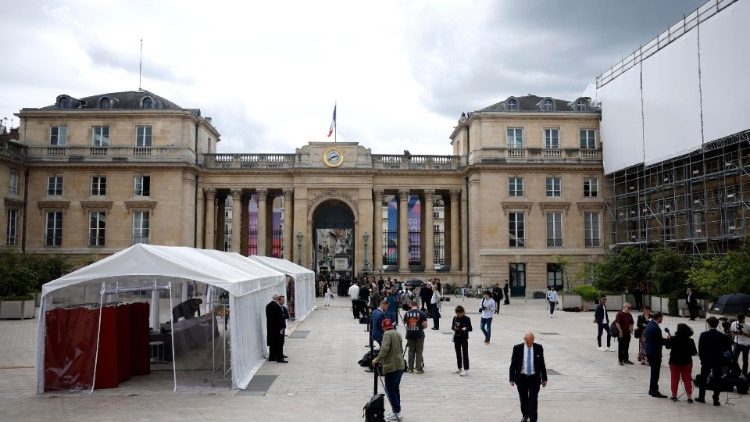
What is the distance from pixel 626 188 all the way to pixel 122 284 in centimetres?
3615

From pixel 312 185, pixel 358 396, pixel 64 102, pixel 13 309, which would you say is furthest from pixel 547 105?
pixel 358 396

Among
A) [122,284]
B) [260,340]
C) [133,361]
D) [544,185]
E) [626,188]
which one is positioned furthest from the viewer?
[544,185]

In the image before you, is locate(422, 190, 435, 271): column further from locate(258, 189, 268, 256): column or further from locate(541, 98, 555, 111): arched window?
locate(258, 189, 268, 256): column

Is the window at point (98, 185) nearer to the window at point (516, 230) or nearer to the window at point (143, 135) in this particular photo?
the window at point (143, 135)

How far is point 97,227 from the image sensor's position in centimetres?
4988

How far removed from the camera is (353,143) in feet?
173

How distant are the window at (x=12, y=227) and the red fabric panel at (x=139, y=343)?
35170 millimetres

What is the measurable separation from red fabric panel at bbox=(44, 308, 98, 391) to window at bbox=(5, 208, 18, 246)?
120ft

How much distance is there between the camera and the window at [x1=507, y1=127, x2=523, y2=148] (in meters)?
51.4

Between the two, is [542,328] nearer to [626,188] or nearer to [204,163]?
[626,188]

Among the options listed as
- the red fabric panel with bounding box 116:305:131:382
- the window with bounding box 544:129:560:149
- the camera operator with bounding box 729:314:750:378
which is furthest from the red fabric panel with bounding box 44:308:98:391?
the window with bounding box 544:129:560:149

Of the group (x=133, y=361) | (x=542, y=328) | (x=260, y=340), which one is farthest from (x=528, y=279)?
(x=133, y=361)

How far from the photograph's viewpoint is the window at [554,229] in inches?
1996

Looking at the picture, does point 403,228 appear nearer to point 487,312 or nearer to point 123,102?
point 123,102
